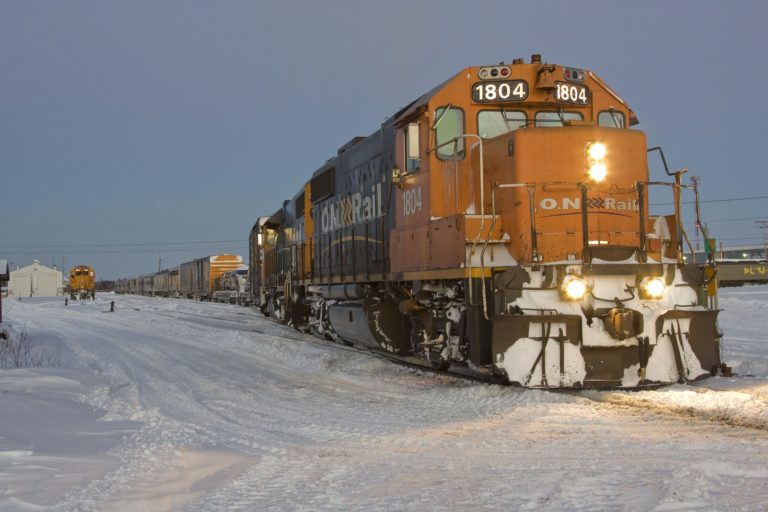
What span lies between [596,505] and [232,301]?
4221cm

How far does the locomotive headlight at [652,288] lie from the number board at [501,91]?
8.98 feet

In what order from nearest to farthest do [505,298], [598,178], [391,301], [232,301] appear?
[505,298], [598,178], [391,301], [232,301]

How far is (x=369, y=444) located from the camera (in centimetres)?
578

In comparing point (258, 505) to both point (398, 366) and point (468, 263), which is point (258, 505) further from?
point (398, 366)

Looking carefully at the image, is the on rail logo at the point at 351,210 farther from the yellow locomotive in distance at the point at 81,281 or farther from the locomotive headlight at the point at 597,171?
the yellow locomotive in distance at the point at 81,281

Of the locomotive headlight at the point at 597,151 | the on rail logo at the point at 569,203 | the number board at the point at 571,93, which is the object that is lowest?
the on rail logo at the point at 569,203

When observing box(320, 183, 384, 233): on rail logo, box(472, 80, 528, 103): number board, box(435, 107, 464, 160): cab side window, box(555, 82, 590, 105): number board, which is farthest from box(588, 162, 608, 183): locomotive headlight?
box(320, 183, 384, 233): on rail logo

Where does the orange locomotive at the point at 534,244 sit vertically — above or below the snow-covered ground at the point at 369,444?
above

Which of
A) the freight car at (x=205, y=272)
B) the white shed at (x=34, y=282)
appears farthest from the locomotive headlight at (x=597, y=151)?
the white shed at (x=34, y=282)

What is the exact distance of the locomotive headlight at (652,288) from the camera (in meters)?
7.77

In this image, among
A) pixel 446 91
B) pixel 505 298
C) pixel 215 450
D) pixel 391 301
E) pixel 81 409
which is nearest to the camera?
pixel 215 450

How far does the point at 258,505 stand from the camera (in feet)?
13.4

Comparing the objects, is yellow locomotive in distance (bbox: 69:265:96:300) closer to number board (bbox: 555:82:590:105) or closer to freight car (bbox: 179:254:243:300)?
freight car (bbox: 179:254:243:300)

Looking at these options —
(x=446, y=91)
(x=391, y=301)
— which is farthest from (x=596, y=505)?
(x=391, y=301)
